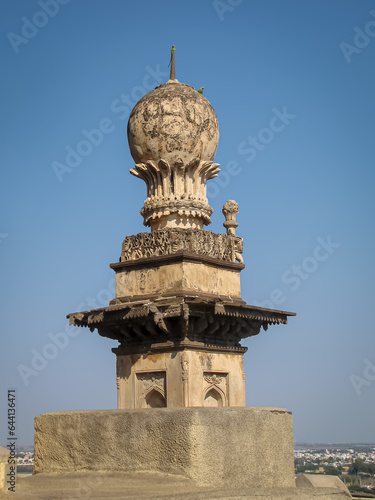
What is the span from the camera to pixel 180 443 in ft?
25.2

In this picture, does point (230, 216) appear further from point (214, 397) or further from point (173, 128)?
point (214, 397)

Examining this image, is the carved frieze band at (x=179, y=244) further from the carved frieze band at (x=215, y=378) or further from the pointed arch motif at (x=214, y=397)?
the pointed arch motif at (x=214, y=397)

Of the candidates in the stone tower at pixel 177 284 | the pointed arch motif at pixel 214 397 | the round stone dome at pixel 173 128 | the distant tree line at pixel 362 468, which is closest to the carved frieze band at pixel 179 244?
the stone tower at pixel 177 284

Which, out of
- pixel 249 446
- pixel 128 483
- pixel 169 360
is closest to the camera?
pixel 128 483

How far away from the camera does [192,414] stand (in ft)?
25.2

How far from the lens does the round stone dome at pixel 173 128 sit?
17.9 metres

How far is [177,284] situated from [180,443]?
8.85 meters

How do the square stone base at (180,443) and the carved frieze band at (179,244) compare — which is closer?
the square stone base at (180,443)

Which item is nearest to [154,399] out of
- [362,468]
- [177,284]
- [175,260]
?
[177,284]

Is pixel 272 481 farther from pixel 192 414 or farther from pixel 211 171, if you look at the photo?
pixel 211 171

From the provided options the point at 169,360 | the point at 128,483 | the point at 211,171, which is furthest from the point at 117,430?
the point at 211,171

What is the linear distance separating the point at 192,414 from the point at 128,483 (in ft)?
3.31

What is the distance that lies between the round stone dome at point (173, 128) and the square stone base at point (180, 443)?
10.1 meters

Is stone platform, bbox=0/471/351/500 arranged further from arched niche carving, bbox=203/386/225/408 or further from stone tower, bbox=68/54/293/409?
arched niche carving, bbox=203/386/225/408
